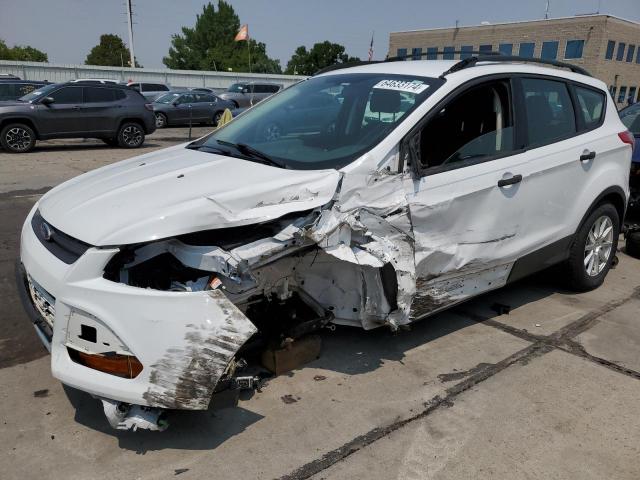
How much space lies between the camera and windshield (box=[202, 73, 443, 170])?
3.20 metres

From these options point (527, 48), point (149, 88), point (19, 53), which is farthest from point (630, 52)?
point (19, 53)

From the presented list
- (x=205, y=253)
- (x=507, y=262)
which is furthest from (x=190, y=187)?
(x=507, y=262)

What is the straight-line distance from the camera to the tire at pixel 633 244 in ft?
19.0

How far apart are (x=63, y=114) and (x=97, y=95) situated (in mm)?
1060

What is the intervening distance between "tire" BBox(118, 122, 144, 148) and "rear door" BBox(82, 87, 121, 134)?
10.6 inches

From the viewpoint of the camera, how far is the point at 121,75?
114ft

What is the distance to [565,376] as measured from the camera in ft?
11.1

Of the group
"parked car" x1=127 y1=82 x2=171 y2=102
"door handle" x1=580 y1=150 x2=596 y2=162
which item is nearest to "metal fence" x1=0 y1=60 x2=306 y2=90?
"parked car" x1=127 y1=82 x2=171 y2=102

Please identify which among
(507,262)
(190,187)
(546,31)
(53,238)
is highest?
(546,31)

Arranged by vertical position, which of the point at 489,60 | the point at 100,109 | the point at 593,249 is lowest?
the point at 593,249

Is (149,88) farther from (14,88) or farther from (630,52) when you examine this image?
(630,52)

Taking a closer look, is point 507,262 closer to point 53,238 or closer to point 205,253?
point 205,253

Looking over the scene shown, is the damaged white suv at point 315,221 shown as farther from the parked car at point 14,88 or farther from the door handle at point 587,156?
the parked car at point 14,88

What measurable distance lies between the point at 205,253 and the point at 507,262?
90.6 inches
